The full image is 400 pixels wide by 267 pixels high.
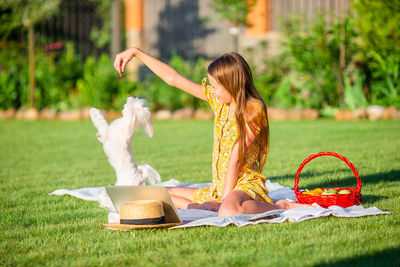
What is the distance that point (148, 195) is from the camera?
3.71 metres

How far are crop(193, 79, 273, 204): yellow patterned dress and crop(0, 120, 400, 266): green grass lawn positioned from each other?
1.49 ft

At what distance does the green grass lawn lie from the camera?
302 cm

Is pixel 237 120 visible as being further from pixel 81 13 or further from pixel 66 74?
pixel 81 13

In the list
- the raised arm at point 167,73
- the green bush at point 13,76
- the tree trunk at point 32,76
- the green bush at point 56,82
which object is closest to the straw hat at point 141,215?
the raised arm at point 167,73

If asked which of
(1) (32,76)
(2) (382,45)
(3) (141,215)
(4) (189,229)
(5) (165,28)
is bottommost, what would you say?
(4) (189,229)

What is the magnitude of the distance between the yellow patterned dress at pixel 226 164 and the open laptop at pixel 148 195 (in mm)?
602

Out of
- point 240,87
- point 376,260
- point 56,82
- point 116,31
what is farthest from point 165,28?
point 376,260

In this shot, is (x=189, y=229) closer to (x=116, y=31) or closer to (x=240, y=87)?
(x=240, y=87)

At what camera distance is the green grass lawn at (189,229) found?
3020mm

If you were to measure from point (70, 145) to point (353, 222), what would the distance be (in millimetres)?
6234

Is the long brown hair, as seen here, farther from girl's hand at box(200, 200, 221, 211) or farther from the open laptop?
the open laptop

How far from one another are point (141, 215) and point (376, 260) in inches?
58.1

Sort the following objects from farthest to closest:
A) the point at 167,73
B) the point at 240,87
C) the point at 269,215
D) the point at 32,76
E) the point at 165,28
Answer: the point at 165,28
the point at 32,76
the point at 167,73
the point at 240,87
the point at 269,215

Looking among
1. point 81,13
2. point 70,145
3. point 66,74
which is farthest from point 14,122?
point 81,13
